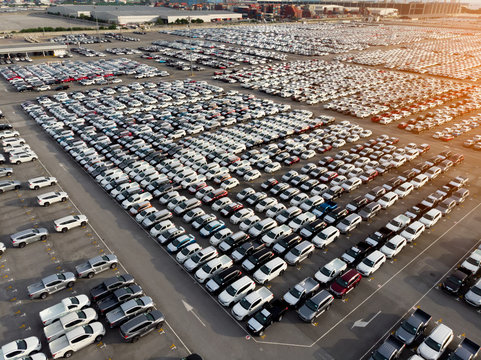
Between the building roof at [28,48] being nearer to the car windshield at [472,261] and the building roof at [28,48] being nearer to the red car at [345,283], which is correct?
the red car at [345,283]

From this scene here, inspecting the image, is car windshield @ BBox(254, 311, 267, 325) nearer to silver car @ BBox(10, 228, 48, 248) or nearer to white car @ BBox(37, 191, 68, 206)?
silver car @ BBox(10, 228, 48, 248)

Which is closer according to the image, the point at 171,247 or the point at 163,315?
the point at 163,315

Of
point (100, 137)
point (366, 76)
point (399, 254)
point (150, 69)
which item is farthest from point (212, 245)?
point (366, 76)

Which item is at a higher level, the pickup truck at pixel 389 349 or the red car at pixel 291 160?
the red car at pixel 291 160

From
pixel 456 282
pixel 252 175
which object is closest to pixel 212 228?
pixel 252 175

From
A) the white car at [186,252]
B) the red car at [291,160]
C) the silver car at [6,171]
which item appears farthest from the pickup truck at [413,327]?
the silver car at [6,171]

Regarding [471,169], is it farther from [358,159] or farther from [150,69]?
[150,69]

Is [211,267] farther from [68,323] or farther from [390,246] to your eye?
[390,246]
